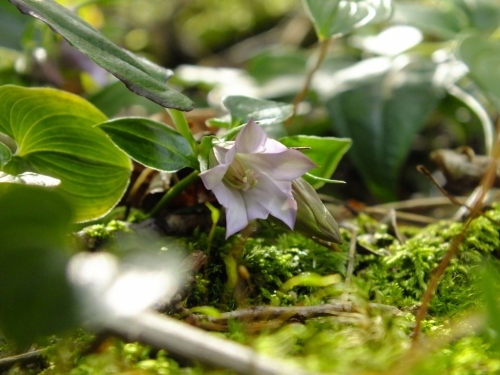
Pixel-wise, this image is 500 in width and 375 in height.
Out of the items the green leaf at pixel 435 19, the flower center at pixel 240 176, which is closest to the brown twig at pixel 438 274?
the flower center at pixel 240 176

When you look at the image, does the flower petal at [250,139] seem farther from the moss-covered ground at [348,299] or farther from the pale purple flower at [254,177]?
the moss-covered ground at [348,299]

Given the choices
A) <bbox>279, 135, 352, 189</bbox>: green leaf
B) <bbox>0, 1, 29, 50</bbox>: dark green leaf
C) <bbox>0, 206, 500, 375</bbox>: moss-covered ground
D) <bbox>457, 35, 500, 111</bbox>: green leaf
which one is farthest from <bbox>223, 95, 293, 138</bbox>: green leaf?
<bbox>0, 1, 29, 50</bbox>: dark green leaf

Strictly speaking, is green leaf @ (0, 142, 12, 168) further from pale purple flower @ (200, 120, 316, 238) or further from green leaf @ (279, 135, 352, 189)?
green leaf @ (279, 135, 352, 189)

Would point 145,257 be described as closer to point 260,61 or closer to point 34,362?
point 34,362

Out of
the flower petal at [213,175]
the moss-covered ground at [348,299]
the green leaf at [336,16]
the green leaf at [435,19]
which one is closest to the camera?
the moss-covered ground at [348,299]

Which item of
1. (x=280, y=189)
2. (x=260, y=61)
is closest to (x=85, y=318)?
(x=280, y=189)

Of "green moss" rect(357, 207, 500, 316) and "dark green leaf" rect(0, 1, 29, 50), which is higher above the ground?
"dark green leaf" rect(0, 1, 29, 50)
